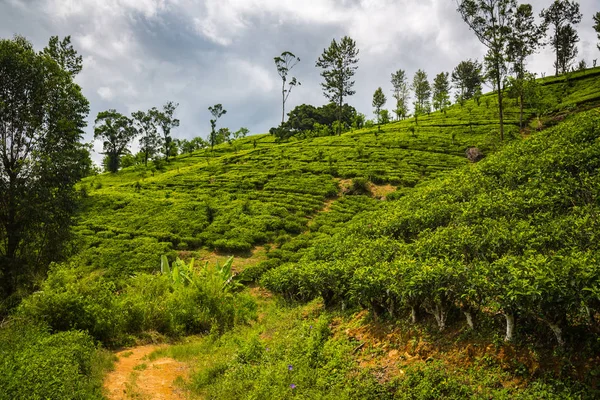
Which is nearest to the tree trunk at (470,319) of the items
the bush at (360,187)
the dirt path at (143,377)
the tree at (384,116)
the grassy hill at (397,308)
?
the grassy hill at (397,308)

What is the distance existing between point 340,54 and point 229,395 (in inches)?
2565

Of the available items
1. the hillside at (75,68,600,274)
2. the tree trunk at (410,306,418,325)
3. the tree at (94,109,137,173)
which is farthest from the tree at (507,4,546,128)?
the tree at (94,109,137,173)

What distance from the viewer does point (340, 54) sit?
63.3 m

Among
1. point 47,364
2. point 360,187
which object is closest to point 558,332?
point 47,364

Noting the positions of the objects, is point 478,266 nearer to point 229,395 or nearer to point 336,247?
point 229,395

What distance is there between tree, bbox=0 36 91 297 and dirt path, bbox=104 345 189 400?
771cm

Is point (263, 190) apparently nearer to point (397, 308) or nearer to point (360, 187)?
point (360, 187)

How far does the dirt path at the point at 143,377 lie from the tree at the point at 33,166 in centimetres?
771

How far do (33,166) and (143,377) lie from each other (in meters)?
10.9

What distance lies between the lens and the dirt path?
25.5ft

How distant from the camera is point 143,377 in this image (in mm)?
8594

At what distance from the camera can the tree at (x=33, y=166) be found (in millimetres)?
13875

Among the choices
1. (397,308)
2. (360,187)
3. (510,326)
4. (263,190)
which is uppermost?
(263,190)

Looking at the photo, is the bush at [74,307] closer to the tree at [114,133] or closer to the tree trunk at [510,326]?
the tree trunk at [510,326]
